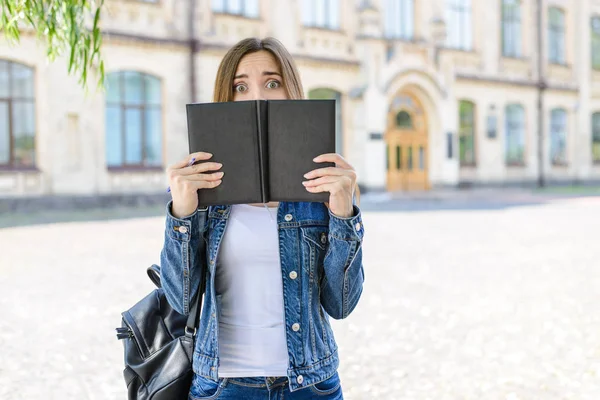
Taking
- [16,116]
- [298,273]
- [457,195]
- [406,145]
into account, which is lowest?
[457,195]

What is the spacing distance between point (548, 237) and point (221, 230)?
11224 mm

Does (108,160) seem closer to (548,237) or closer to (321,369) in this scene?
(548,237)

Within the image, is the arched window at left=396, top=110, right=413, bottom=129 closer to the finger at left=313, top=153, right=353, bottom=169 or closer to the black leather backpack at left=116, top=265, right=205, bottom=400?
the black leather backpack at left=116, top=265, right=205, bottom=400

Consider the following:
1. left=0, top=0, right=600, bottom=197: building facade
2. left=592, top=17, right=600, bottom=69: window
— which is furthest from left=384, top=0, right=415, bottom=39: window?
left=592, top=17, right=600, bottom=69: window

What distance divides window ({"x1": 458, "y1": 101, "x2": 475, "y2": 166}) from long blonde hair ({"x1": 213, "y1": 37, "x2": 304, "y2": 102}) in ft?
85.6

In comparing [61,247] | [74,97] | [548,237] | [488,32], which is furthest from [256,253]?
[488,32]

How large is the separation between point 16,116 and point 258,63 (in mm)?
17263

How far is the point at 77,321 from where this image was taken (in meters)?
5.98

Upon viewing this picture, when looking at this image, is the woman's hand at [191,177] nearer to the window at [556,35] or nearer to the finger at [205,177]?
the finger at [205,177]

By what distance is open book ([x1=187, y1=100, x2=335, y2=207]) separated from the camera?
178 cm

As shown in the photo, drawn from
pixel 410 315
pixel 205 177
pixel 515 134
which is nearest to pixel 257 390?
pixel 205 177

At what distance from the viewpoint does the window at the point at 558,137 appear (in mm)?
30703

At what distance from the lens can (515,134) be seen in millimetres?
29125

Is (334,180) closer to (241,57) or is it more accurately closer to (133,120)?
(241,57)
